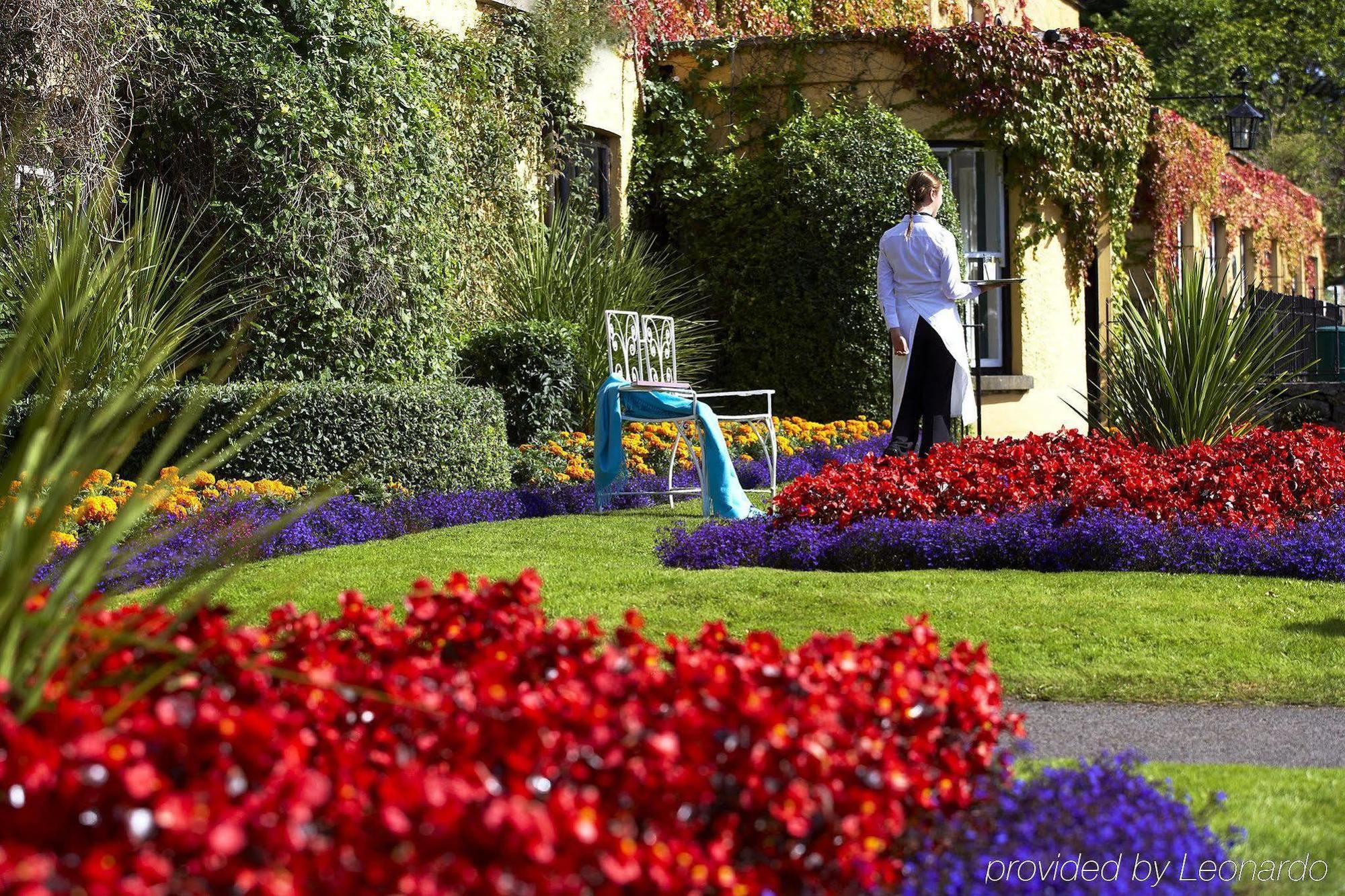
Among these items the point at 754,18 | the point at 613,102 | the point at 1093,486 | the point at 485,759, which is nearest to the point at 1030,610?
the point at 1093,486

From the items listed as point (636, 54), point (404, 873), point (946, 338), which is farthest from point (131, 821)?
point (636, 54)

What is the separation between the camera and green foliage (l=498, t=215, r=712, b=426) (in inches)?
438

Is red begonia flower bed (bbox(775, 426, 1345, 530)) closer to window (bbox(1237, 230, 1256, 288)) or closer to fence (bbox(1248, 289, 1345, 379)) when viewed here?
fence (bbox(1248, 289, 1345, 379))

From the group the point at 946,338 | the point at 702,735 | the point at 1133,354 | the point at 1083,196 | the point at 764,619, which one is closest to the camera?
the point at 702,735

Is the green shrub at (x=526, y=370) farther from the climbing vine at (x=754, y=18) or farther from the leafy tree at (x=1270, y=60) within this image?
the leafy tree at (x=1270, y=60)

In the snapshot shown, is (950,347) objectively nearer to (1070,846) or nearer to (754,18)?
(1070,846)

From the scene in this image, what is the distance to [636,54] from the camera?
13781 millimetres

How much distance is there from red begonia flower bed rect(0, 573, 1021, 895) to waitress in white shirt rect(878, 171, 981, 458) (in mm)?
5776

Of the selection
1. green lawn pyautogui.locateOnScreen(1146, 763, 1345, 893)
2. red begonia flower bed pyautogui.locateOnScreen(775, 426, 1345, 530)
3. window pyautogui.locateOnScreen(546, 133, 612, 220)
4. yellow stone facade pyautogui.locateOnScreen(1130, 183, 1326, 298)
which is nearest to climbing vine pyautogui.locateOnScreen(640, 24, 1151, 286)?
window pyautogui.locateOnScreen(546, 133, 612, 220)

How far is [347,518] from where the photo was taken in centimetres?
747

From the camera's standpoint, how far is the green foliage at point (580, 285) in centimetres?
1113

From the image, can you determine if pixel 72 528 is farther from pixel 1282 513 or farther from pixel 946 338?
pixel 1282 513

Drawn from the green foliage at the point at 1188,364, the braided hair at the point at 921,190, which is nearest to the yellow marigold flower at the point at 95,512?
the braided hair at the point at 921,190

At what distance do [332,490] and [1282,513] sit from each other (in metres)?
5.66
